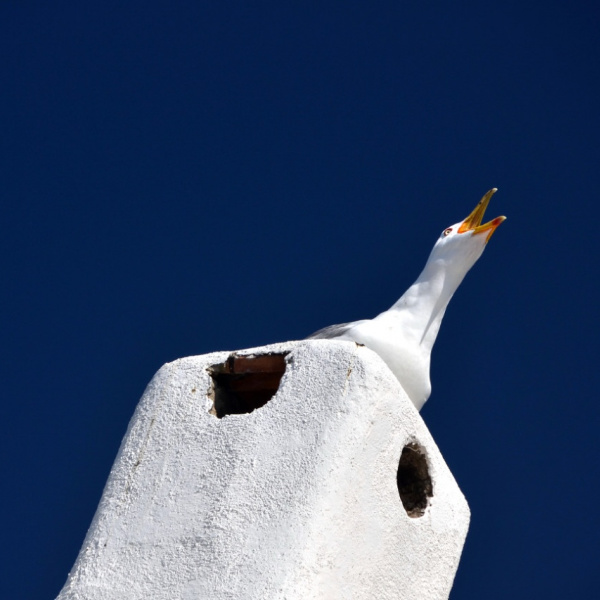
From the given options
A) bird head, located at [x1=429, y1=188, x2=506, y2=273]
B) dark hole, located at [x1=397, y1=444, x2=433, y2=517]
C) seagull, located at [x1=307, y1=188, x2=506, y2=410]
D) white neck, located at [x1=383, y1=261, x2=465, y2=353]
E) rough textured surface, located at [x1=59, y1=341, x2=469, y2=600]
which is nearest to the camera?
rough textured surface, located at [x1=59, y1=341, x2=469, y2=600]

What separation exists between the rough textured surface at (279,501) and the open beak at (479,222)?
3.48 m

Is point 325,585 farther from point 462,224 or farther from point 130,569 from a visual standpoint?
point 462,224

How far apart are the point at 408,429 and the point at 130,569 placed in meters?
1.26

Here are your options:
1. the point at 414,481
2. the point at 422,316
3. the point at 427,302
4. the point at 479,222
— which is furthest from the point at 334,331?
the point at 479,222

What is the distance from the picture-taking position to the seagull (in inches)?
237

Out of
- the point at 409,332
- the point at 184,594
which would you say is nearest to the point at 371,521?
the point at 184,594

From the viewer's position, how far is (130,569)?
3.95m

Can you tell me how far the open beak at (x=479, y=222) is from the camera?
7.73m

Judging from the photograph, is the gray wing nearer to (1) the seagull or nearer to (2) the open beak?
(1) the seagull

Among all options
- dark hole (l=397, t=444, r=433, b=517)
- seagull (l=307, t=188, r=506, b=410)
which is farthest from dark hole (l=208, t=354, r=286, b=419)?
seagull (l=307, t=188, r=506, b=410)

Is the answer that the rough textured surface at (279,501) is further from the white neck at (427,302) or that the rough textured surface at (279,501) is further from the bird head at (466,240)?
the bird head at (466,240)

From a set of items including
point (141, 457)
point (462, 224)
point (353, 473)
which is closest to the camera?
point (353, 473)

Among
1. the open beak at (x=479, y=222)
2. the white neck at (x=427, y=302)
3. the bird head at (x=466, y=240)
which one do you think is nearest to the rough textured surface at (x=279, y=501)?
the white neck at (x=427, y=302)

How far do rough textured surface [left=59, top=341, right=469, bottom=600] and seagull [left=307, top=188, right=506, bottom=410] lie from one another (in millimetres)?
1478
